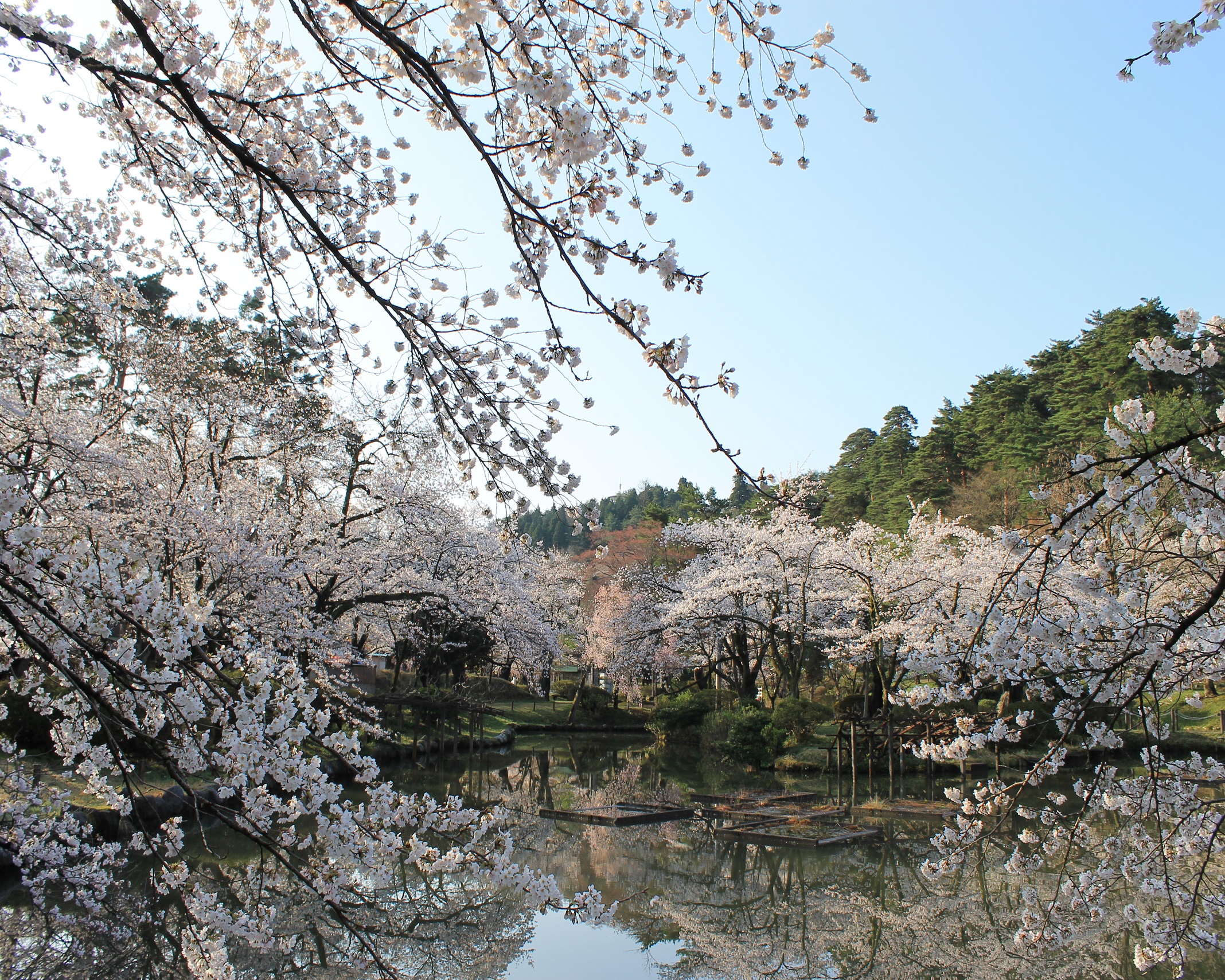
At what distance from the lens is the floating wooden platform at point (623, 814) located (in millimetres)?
11438

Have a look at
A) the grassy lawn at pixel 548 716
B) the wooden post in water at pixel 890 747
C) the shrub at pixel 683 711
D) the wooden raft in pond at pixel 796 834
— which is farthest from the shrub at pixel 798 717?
the grassy lawn at pixel 548 716

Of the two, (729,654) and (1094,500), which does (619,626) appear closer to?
(729,654)

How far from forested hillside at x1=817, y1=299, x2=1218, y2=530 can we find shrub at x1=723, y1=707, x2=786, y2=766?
32.2 feet

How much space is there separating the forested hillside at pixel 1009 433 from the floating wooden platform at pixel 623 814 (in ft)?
44.9

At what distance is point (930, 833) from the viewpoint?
10.9 meters

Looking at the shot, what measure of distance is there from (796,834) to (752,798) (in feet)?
10.4

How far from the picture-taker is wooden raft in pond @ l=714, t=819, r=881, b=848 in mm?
10094

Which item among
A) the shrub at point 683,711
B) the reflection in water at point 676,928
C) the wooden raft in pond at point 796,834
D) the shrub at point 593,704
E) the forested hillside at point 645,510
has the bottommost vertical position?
the shrub at point 593,704

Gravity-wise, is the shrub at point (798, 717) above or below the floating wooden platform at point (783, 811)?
above

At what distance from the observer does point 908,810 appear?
12.3m

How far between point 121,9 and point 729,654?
23727mm

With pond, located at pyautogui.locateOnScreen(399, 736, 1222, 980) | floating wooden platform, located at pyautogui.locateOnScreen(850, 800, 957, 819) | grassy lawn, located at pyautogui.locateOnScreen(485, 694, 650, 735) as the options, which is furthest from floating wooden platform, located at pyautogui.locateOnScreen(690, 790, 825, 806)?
grassy lawn, located at pyautogui.locateOnScreen(485, 694, 650, 735)

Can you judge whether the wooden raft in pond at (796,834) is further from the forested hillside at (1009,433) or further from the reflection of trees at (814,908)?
the forested hillside at (1009,433)

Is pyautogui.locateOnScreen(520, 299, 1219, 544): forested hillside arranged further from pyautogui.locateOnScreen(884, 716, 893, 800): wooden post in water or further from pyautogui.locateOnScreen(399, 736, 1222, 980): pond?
pyautogui.locateOnScreen(399, 736, 1222, 980): pond
